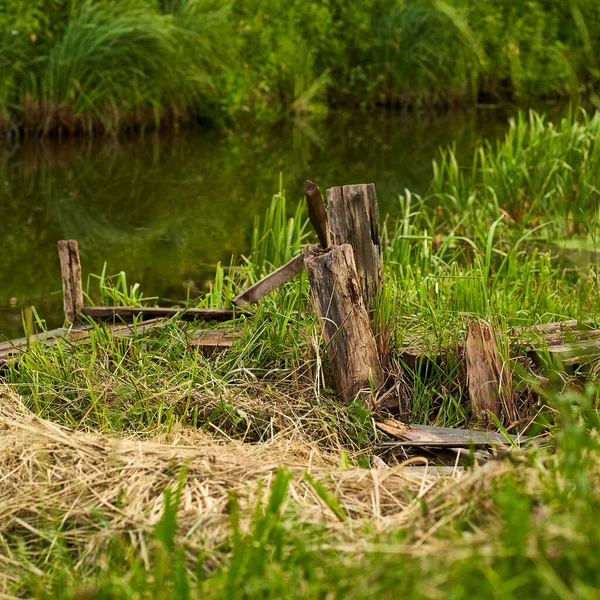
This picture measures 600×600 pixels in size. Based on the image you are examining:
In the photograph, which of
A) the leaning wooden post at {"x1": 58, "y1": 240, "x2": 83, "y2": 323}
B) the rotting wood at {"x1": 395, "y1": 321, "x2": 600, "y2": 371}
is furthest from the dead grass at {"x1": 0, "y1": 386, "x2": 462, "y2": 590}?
the leaning wooden post at {"x1": 58, "y1": 240, "x2": 83, "y2": 323}

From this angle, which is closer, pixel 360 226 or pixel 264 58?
pixel 360 226

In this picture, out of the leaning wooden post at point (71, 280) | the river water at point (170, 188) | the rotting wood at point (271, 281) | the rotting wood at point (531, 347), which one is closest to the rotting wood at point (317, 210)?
the rotting wood at point (271, 281)

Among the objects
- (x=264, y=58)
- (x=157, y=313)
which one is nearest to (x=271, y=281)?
(x=157, y=313)

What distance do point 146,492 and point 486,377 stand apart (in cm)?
148

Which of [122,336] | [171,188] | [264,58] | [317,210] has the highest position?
[317,210]

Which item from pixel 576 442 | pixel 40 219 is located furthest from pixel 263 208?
pixel 576 442

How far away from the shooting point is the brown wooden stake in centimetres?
333

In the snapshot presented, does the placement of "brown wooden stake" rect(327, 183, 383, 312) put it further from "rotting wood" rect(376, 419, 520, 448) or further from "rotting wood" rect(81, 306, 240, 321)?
"rotting wood" rect(81, 306, 240, 321)

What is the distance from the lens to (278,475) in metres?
1.95

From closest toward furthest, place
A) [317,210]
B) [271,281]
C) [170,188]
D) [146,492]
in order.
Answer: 1. [146,492]
2. [317,210]
3. [271,281]
4. [170,188]

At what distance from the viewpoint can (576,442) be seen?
172cm

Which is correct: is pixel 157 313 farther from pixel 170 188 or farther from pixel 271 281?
pixel 170 188

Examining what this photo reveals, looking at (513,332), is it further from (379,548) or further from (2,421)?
(379,548)

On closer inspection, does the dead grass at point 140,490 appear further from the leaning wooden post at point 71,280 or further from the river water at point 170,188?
the river water at point 170,188
